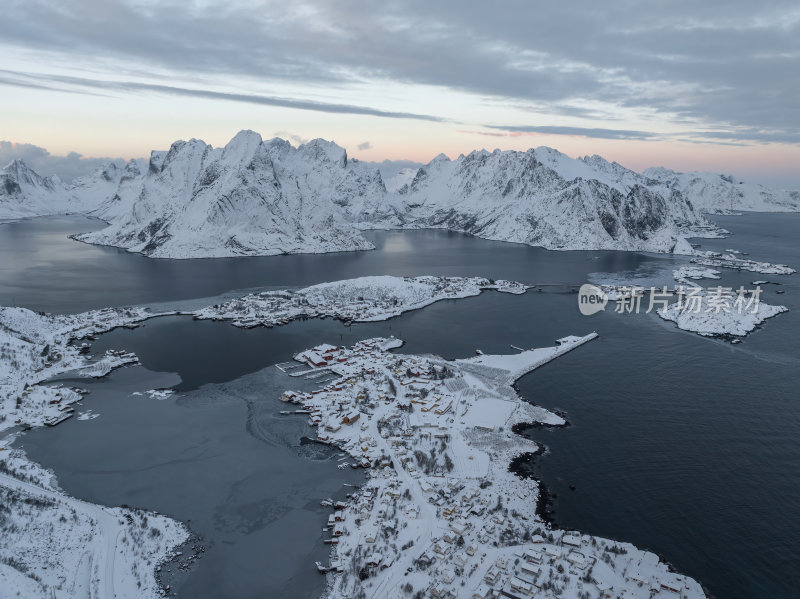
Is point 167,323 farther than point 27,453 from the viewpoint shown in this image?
Yes

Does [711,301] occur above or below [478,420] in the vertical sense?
above

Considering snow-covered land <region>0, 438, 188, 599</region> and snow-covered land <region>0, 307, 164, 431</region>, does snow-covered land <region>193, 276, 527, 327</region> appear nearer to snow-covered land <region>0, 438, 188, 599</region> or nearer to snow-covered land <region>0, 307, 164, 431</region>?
snow-covered land <region>0, 307, 164, 431</region>

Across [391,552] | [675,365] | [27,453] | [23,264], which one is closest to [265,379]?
[27,453]

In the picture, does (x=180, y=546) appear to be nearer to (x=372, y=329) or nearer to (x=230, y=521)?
(x=230, y=521)

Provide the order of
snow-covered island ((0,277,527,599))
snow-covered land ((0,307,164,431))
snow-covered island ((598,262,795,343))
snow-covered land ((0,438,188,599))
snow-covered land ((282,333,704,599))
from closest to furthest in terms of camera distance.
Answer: snow-covered land ((0,438,188,599)), snow-covered island ((0,277,527,599)), snow-covered land ((282,333,704,599)), snow-covered land ((0,307,164,431)), snow-covered island ((598,262,795,343))

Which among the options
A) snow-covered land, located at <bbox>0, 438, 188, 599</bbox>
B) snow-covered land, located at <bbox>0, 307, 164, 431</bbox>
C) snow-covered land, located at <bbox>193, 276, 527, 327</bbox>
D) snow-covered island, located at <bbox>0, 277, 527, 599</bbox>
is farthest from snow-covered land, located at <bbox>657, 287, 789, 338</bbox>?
snow-covered land, located at <bbox>0, 307, 164, 431</bbox>

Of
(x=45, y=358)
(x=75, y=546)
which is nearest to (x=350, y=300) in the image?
(x=45, y=358)

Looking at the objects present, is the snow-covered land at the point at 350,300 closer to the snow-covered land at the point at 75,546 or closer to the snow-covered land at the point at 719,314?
the snow-covered land at the point at 719,314
